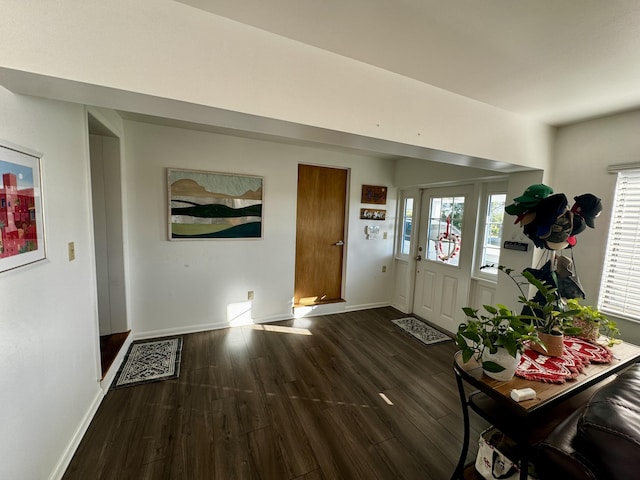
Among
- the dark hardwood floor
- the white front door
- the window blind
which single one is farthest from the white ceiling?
the dark hardwood floor

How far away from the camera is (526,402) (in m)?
1.08

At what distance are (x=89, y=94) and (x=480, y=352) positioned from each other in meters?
2.11

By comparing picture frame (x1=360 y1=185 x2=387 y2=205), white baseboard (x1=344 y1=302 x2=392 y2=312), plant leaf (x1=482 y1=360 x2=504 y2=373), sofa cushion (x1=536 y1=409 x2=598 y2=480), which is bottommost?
white baseboard (x1=344 y1=302 x2=392 y2=312)

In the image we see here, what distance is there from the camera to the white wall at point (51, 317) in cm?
110

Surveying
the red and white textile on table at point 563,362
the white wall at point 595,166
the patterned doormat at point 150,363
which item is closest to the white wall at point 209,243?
the patterned doormat at point 150,363

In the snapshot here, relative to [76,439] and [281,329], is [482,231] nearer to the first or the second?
[281,329]

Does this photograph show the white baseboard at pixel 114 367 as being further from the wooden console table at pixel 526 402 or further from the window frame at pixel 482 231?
the window frame at pixel 482 231

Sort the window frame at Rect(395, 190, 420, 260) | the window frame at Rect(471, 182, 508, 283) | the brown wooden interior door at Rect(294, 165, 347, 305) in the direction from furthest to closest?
the window frame at Rect(395, 190, 420, 260) < the brown wooden interior door at Rect(294, 165, 347, 305) < the window frame at Rect(471, 182, 508, 283)

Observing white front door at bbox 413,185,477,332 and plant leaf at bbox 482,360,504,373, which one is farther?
white front door at bbox 413,185,477,332

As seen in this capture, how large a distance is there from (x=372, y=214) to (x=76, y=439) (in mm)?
3699

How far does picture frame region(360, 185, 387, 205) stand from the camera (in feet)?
13.0

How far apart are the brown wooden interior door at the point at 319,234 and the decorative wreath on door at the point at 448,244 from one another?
4.46 feet

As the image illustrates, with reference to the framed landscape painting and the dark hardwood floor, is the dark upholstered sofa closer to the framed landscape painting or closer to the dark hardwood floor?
the dark hardwood floor

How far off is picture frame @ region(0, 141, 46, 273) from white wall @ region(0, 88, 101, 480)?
0.05 m
